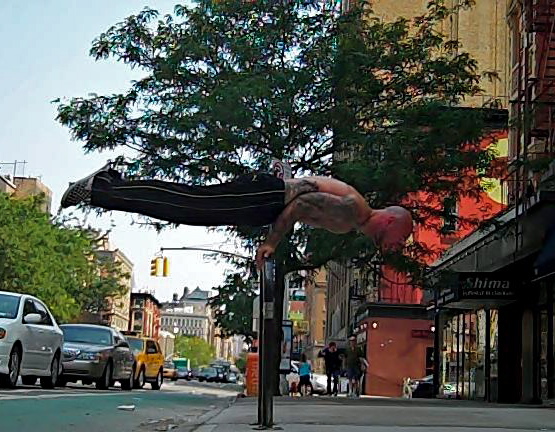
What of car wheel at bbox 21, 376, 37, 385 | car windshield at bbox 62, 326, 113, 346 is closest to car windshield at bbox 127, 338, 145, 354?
car windshield at bbox 62, 326, 113, 346

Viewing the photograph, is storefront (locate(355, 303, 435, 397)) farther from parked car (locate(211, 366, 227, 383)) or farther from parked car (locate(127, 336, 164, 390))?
parked car (locate(211, 366, 227, 383))

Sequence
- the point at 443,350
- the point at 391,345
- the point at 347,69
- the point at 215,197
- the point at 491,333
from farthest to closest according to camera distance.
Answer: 1. the point at 391,345
2. the point at 443,350
3. the point at 491,333
4. the point at 347,69
5. the point at 215,197

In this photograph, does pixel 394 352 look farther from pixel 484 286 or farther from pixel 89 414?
pixel 89 414

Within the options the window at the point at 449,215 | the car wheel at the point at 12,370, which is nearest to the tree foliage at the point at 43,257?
the window at the point at 449,215

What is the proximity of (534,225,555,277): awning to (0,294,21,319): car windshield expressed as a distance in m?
9.65

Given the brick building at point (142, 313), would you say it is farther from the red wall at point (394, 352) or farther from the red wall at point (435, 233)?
the red wall at point (394, 352)

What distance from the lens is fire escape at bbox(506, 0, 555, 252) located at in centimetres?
2173

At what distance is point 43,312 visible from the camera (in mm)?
19641

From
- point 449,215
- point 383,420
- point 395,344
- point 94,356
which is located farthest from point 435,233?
point 395,344

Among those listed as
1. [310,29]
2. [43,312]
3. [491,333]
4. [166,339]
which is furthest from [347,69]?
[166,339]

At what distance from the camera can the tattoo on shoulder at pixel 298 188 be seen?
8.59 metres

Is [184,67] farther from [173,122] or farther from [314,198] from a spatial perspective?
[314,198]

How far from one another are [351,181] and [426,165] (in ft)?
8.13

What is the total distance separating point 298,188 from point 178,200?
112cm
